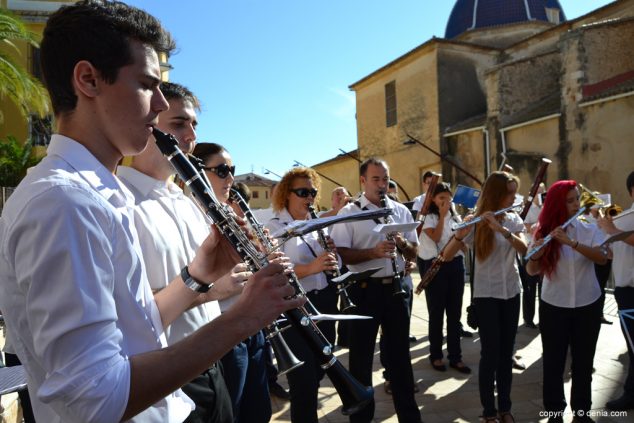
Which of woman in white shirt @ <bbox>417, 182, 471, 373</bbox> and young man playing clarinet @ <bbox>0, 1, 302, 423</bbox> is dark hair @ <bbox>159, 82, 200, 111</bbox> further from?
woman in white shirt @ <bbox>417, 182, 471, 373</bbox>

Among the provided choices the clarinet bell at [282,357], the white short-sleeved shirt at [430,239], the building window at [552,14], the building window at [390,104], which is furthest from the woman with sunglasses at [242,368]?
the building window at [552,14]

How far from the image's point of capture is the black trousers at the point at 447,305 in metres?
6.00

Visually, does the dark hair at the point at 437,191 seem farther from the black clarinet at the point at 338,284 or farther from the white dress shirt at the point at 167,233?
the white dress shirt at the point at 167,233

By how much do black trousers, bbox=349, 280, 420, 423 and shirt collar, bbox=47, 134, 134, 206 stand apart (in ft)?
10.6

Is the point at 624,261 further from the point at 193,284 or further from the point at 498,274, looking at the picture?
the point at 193,284

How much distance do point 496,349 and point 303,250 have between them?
6.18ft

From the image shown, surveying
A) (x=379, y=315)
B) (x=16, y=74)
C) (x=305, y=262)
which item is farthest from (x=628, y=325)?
(x=16, y=74)

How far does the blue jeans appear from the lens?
8.54 ft

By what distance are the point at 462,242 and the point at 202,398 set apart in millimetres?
3475

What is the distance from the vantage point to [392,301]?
433cm

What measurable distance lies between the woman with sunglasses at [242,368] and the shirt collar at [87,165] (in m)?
1.27

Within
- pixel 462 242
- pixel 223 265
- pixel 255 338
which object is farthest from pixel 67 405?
pixel 462 242

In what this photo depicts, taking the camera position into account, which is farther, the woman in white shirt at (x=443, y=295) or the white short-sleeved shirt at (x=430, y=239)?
the white short-sleeved shirt at (x=430, y=239)

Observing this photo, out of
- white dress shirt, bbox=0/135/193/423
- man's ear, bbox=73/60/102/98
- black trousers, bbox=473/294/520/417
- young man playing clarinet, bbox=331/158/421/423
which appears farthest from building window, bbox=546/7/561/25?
white dress shirt, bbox=0/135/193/423
